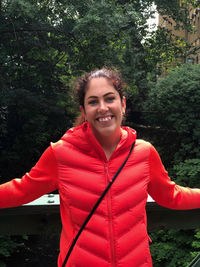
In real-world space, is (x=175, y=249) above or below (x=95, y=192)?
below

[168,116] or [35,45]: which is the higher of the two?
[35,45]

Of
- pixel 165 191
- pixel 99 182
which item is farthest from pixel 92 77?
pixel 165 191

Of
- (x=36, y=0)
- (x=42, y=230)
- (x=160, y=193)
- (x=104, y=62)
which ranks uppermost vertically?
(x=36, y=0)

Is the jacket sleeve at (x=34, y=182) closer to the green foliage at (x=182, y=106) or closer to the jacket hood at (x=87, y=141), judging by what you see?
the jacket hood at (x=87, y=141)

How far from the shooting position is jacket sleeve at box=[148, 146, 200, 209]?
1.74 metres

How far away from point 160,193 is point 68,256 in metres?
0.60

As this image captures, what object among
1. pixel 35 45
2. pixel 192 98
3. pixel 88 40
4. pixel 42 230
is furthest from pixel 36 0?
pixel 42 230

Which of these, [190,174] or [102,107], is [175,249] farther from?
[102,107]

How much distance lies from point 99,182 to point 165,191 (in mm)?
422

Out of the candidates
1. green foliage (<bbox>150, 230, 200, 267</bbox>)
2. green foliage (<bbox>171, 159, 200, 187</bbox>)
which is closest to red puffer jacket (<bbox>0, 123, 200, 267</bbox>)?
green foliage (<bbox>150, 230, 200, 267</bbox>)

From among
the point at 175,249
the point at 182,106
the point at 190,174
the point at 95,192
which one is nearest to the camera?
the point at 95,192

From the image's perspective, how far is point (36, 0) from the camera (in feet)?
21.8

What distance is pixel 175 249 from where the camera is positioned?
5340 mm

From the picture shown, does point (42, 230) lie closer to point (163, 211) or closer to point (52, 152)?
point (52, 152)
